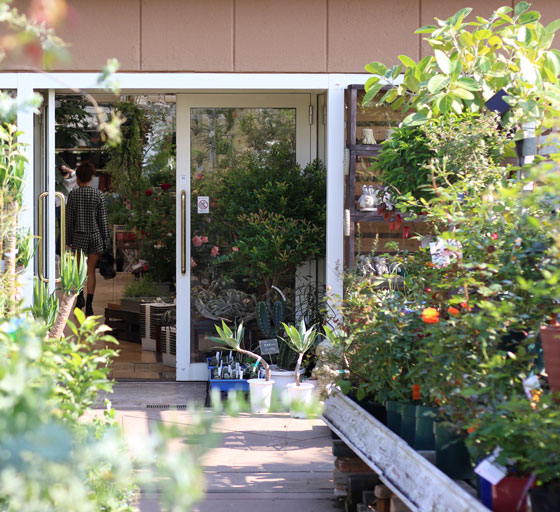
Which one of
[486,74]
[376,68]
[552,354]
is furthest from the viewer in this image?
[376,68]

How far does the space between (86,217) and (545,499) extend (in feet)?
22.5

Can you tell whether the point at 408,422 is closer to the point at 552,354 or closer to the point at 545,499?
the point at 552,354

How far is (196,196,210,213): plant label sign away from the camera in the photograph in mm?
6238

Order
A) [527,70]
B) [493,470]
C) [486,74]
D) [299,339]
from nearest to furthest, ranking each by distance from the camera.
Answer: [493,470], [527,70], [486,74], [299,339]

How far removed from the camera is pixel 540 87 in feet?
12.9

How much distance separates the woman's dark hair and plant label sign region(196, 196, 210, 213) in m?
2.42

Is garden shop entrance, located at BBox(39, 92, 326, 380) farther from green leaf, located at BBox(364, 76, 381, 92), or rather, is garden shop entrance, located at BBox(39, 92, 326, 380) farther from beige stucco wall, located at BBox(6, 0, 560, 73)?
green leaf, located at BBox(364, 76, 381, 92)

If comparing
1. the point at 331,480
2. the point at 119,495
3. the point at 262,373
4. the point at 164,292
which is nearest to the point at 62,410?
the point at 119,495

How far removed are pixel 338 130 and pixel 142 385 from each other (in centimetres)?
249

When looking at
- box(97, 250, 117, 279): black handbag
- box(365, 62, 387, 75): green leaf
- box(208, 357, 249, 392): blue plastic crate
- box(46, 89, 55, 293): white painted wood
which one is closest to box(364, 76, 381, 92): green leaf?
box(365, 62, 387, 75): green leaf

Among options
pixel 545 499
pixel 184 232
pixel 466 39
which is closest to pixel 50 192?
pixel 184 232

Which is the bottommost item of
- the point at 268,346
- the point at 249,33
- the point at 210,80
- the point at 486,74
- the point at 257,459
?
the point at 257,459

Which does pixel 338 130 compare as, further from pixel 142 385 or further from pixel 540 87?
pixel 142 385

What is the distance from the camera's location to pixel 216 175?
6.25 meters
